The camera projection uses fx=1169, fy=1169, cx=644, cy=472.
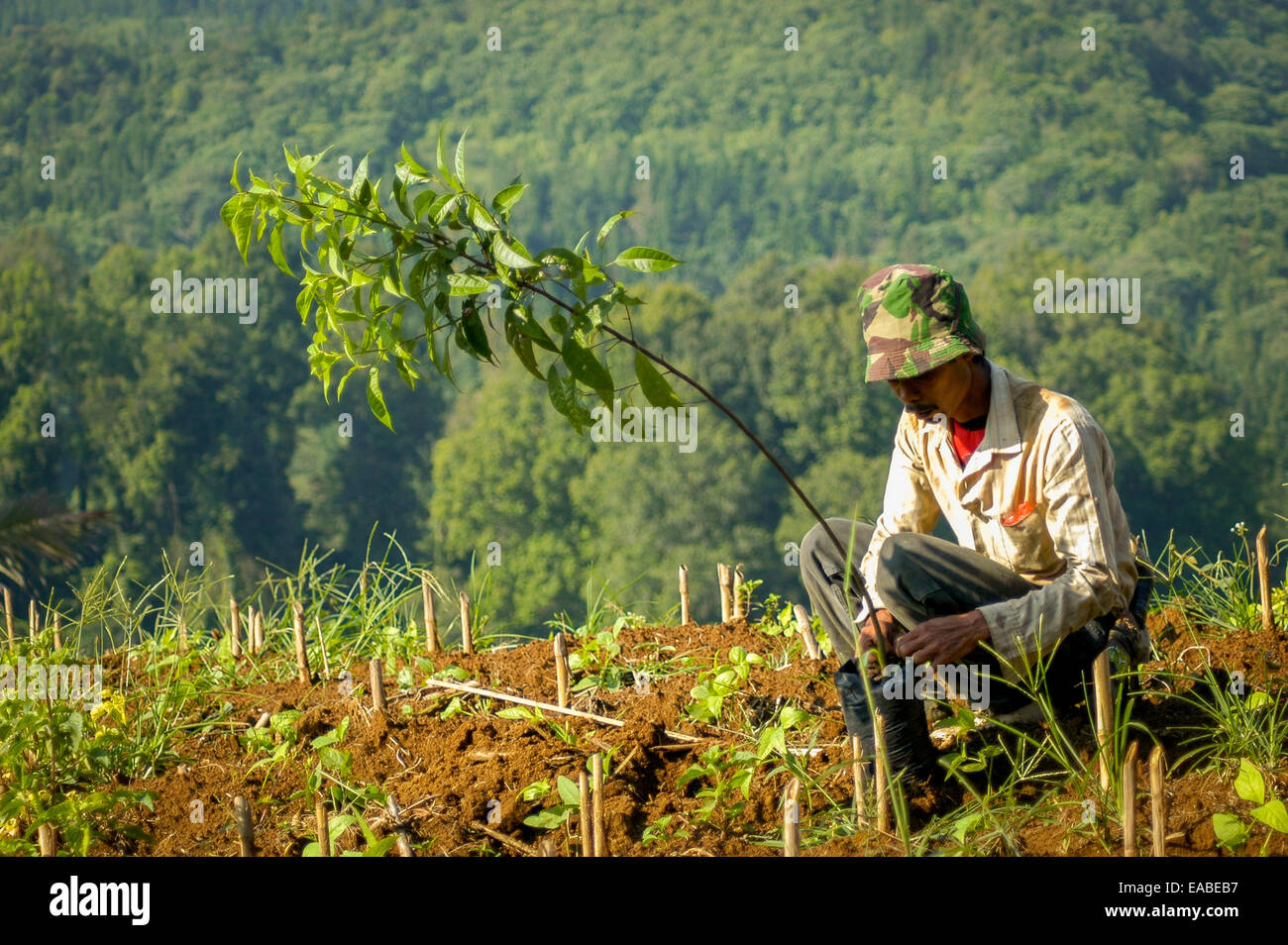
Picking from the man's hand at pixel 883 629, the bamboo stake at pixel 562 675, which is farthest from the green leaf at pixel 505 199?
the bamboo stake at pixel 562 675

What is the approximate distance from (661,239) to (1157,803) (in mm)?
43684

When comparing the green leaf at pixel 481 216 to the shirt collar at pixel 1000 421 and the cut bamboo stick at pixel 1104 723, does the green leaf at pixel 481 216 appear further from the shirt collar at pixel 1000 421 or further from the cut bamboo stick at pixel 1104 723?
the cut bamboo stick at pixel 1104 723

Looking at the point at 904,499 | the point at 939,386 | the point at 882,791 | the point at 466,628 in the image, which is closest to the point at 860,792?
the point at 882,791

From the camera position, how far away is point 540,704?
2.90 meters

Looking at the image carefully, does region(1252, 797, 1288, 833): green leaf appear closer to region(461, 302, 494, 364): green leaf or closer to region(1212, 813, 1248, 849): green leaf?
region(1212, 813, 1248, 849): green leaf

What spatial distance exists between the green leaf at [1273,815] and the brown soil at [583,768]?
2.8 inches

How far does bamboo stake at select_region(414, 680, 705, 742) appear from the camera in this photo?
→ 2705 mm

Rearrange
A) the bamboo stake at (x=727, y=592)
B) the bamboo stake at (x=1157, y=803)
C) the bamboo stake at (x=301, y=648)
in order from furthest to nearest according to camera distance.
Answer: the bamboo stake at (x=727, y=592)
the bamboo stake at (x=301, y=648)
the bamboo stake at (x=1157, y=803)

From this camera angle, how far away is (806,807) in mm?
2348

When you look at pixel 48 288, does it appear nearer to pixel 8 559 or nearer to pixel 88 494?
pixel 88 494

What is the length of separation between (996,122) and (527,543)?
1114 inches

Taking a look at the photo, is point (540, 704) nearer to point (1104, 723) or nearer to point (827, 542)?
point (827, 542)

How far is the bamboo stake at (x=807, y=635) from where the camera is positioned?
310 cm
